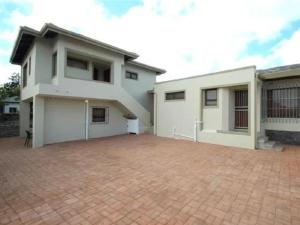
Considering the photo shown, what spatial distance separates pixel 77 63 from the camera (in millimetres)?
11328

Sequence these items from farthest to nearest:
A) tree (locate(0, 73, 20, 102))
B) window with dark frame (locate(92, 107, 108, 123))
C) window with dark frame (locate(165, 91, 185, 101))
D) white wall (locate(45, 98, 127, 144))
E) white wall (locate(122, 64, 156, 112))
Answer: tree (locate(0, 73, 20, 102)) < white wall (locate(122, 64, 156, 112)) < window with dark frame (locate(92, 107, 108, 123)) < window with dark frame (locate(165, 91, 185, 101)) < white wall (locate(45, 98, 127, 144))

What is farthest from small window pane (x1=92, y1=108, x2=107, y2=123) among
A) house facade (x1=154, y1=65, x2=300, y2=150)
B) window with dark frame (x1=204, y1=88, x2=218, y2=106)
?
window with dark frame (x1=204, y1=88, x2=218, y2=106)

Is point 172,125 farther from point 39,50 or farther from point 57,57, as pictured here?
point 39,50

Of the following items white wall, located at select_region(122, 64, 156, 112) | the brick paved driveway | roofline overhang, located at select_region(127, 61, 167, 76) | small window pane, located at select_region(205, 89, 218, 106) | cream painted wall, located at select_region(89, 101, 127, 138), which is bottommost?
the brick paved driveway

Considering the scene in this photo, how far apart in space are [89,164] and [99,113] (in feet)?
21.9

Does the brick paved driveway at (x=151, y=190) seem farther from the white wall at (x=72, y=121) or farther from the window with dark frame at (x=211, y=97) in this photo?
the window with dark frame at (x=211, y=97)

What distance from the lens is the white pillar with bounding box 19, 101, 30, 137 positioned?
13.2m

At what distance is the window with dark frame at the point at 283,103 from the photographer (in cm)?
891

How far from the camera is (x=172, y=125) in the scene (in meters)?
11.5

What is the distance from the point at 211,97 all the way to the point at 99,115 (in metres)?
7.38

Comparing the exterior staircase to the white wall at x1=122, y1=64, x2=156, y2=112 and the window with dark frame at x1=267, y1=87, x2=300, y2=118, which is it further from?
the white wall at x1=122, y1=64, x2=156, y2=112

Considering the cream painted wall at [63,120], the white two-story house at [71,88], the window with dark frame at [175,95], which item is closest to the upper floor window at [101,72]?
the white two-story house at [71,88]

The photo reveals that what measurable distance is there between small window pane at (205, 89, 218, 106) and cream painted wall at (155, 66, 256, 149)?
31 centimetres

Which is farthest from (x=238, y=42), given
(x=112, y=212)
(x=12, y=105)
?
(x=12, y=105)
